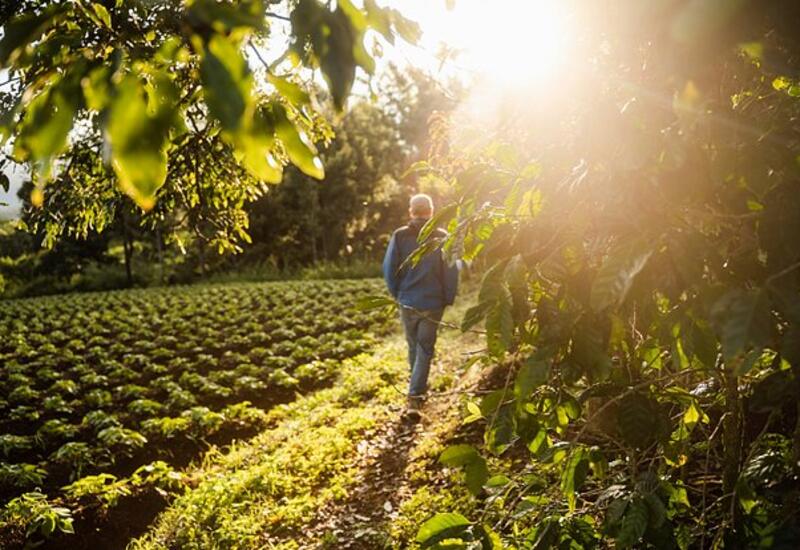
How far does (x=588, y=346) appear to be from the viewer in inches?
50.6

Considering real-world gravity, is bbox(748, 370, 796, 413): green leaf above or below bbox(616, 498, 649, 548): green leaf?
above

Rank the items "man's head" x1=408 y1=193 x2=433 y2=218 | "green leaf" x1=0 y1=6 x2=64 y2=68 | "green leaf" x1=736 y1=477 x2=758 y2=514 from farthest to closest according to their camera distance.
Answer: "man's head" x1=408 y1=193 x2=433 y2=218 < "green leaf" x1=736 y1=477 x2=758 y2=514 < "green leaf" x1=0 y1=6 x2=64 y2=68

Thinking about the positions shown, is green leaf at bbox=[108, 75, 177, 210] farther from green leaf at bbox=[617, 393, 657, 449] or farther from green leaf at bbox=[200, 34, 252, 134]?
green leaf at bbox=[617, 393, 657, 449]

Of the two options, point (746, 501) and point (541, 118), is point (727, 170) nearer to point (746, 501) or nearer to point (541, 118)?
point (541, 118)

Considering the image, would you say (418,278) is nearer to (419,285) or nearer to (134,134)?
(419,285)

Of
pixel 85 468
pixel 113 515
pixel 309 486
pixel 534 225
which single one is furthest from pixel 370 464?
pixel 534 225

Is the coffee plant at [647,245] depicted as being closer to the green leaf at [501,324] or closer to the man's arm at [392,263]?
the green leaf at [501,324]

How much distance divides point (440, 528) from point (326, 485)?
138 inches

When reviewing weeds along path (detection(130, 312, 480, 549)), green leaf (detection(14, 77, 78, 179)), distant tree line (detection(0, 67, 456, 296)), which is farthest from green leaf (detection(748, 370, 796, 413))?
distant tree line (detection(0, 67, 456, 296))

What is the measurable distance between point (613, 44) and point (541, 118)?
28 cm

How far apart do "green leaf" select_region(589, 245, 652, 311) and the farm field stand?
0.82m

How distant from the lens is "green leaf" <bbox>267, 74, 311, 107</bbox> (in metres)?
0.89

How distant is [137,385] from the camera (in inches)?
343

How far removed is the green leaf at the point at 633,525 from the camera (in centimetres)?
134
